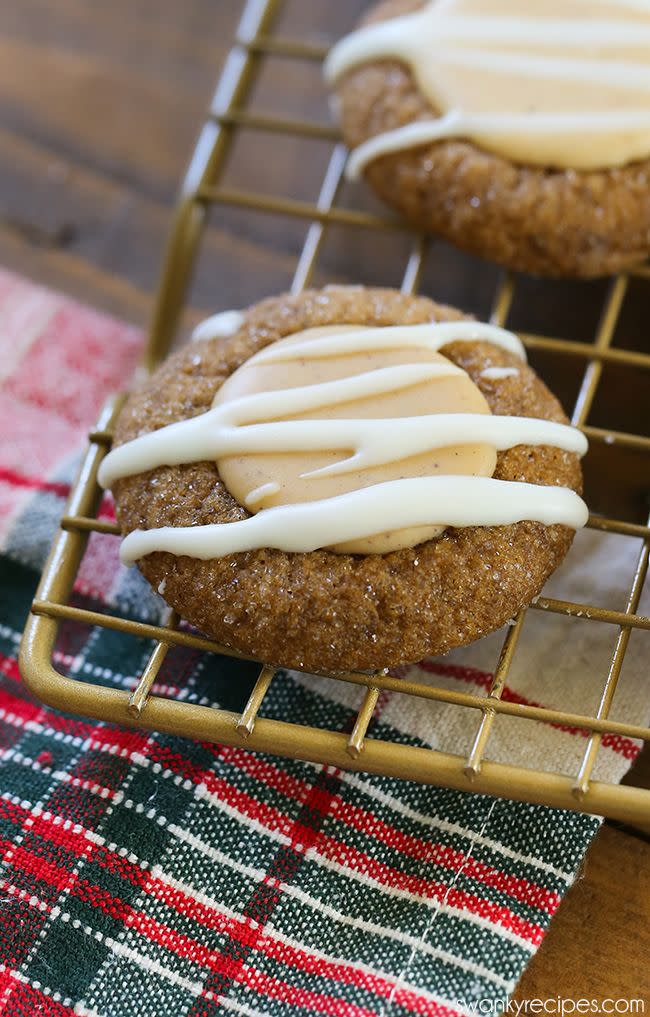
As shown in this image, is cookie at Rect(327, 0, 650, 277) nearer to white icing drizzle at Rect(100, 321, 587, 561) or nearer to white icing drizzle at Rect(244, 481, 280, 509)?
white icing drizzle at Rect(100, 321, 587, 561)

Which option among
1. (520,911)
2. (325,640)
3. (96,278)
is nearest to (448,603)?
(325,640)

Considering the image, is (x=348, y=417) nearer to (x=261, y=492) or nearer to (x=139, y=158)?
(x=261, y=492)

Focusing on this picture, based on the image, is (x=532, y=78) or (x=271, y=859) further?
(x=532, y=78)

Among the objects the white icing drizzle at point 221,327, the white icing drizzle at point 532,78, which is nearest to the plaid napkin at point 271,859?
the white icing drizzle at point 221,327

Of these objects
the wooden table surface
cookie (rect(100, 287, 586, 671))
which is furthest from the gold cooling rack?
the wooden table surface

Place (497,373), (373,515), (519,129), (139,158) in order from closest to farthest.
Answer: (373,515), (497,373), (519,129), (139,158)

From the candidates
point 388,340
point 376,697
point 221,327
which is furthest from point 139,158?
point 376,697

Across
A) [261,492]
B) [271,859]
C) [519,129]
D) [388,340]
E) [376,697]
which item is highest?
[519,129]
